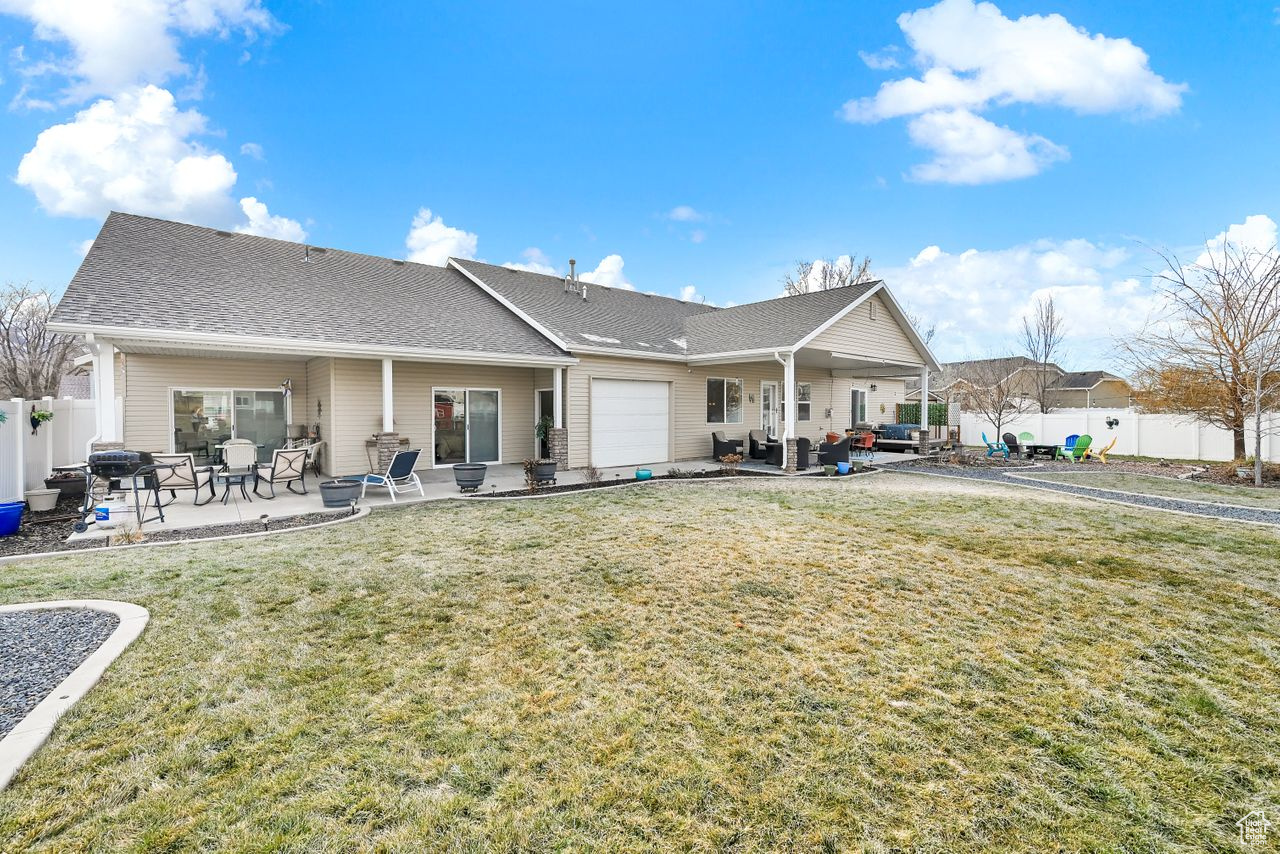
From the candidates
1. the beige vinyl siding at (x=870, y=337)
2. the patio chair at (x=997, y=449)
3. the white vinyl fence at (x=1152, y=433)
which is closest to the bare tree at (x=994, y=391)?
the white vinyl fence at (x=1152, y=433)

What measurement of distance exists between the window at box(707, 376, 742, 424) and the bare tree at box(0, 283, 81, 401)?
30.1 meters

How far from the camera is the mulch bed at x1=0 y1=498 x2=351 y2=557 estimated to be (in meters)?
6.51

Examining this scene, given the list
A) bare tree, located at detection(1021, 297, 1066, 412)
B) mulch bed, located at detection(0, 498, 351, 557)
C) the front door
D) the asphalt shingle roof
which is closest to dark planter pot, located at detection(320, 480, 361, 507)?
mulch bed, located at detection(0, 498, 351, 557)

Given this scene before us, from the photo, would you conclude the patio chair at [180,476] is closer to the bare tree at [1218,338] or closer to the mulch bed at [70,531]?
the mulch bed at [70,531]

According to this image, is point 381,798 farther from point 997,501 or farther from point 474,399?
point 474,399

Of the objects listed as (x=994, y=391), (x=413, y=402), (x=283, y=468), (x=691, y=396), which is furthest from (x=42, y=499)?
(x=994, y=391)

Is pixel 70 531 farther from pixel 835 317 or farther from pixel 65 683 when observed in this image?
pixel 835 317

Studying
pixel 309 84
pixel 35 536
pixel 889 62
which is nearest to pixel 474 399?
pixel 35 536

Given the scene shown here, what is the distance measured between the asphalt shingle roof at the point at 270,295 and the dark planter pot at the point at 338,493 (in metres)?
3.06

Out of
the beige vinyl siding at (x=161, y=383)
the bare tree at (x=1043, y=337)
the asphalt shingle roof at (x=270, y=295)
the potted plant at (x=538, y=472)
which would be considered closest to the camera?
the asphalt shingle roof at (x=270, y=295)

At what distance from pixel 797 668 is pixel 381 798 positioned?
2.36 m

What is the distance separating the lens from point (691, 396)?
15.3 meters

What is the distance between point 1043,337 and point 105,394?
32696mm

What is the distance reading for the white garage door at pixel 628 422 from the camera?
13.4 meters
